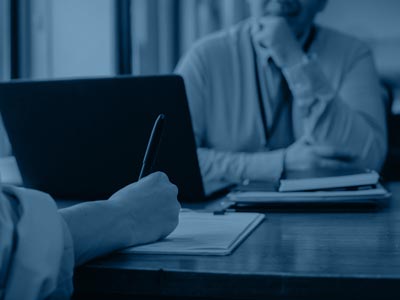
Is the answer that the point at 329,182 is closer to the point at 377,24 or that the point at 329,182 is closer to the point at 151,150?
the point at 151,150

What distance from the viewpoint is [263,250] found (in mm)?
746

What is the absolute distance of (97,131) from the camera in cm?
115

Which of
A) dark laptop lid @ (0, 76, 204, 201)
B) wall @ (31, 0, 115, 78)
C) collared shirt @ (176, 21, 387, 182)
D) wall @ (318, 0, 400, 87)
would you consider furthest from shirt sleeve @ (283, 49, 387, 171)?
wall @ (31, 0, 115, 78)

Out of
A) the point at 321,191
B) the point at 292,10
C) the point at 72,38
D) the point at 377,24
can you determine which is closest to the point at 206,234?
the point at 321,191

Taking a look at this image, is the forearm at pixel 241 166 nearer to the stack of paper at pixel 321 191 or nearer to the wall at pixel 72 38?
the stack of paper at pixel 321 191

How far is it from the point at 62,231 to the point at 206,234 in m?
0.25

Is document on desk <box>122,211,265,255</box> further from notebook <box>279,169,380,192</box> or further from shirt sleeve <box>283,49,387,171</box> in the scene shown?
shirt sleeve <box>283,49,387,171</box>

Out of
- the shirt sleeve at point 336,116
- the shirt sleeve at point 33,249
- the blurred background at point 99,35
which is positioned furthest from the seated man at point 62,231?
the blurred background at point 99,35

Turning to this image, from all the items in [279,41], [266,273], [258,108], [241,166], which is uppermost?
[279,41]

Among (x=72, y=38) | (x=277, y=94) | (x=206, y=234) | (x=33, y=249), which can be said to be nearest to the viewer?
(x=33, y=249)

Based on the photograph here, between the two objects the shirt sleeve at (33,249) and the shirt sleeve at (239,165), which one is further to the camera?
the shirt sleeve at (239,165)

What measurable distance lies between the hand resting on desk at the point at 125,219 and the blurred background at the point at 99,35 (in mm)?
1891

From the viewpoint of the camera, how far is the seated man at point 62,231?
0.59 m

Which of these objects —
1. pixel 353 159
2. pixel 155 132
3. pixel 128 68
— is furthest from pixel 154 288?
pixel 128 68
